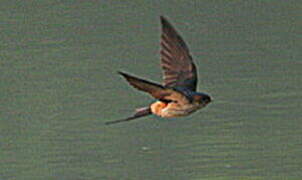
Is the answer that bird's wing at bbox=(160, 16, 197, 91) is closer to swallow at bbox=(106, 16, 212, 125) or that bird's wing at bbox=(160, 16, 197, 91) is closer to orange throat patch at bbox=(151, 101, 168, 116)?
swallow at bbox=(106, 16, 212, 125)

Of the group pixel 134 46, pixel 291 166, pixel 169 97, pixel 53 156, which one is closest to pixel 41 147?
pixel 53 156

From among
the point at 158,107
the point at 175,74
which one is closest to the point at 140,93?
the point at 175,74

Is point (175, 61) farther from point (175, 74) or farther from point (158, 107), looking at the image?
point (158, 107)

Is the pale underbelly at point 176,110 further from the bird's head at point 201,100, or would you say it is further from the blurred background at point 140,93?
the blurred background at point 140,93

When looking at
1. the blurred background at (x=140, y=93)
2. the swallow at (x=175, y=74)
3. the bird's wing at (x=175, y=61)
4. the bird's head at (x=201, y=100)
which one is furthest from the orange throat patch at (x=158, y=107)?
the blurred background at (x=140, y=93)

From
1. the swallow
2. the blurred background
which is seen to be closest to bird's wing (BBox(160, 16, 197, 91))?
the swallow

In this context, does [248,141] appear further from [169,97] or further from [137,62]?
[169,97]

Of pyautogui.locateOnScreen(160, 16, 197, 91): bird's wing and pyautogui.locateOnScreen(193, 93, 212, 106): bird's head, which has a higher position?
pyautogui.locateOnScreen(160, 16, 197, 91): bird's wing
